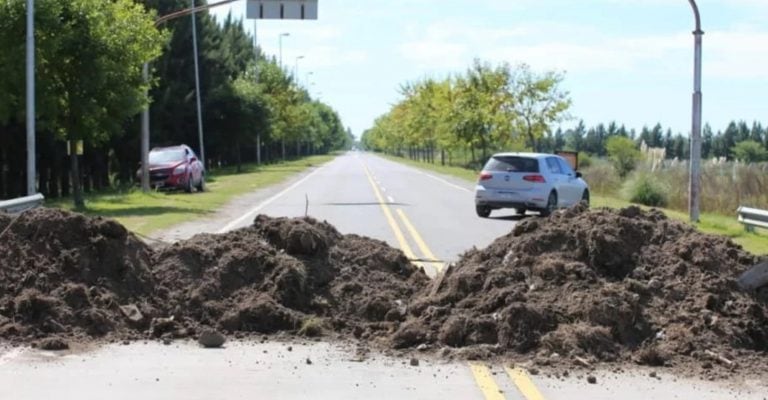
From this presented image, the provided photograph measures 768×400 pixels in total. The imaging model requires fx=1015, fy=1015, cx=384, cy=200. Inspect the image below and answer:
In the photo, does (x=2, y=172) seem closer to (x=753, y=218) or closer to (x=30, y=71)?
(x=30, y=71)

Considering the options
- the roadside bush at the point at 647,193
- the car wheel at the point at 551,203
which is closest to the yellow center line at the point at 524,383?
the car wheel at the point at 551,203

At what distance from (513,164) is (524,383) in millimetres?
18065

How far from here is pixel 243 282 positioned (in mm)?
10008

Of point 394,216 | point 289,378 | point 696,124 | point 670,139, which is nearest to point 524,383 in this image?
point 289,378

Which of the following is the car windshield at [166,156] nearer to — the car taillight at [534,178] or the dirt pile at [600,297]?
the car taillight at [534,178]

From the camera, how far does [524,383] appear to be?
23.9 feet

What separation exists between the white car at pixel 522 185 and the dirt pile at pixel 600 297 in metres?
14.0

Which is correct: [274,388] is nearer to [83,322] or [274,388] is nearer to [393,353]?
[393,353]

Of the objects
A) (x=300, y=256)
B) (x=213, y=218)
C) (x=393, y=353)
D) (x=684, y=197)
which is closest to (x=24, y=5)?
(x=213, y=218)

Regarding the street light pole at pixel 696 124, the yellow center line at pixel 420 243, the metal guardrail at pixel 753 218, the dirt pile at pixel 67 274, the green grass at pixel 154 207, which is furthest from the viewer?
the street light pole at pixel 696 124

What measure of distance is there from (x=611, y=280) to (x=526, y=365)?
197 centimetres

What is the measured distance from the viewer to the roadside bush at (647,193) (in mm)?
34156

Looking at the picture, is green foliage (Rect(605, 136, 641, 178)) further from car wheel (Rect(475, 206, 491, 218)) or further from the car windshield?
car wheel (Rect(475, 206, 491, 218))

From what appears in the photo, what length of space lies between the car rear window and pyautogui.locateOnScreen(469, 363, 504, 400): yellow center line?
17.2 meters
